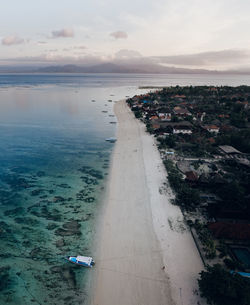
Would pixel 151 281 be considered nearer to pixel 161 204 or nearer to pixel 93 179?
pixel 161 204

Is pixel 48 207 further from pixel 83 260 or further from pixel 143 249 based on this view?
pixel 143 249

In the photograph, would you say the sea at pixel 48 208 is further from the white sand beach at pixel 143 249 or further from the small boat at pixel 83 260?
the white sand beach at pixel 143 249

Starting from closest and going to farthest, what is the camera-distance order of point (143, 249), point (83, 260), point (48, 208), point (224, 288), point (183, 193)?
1. point (224, 288)
2. point (83, 260)
3. point (143, 249)
4. point (48, 208)
5. point (183, 193)

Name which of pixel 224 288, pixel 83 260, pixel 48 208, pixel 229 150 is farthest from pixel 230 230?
pixel 229 150

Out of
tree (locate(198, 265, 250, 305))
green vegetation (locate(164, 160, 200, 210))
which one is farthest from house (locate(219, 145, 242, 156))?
tree (locate(198, 265, 250, 305))

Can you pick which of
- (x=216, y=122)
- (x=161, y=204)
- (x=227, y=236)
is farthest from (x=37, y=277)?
(x=216, y=122)

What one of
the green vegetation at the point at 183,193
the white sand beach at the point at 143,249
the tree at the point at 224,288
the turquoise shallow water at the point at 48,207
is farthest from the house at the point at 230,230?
the turquoise shallow water at the point at 48,207
